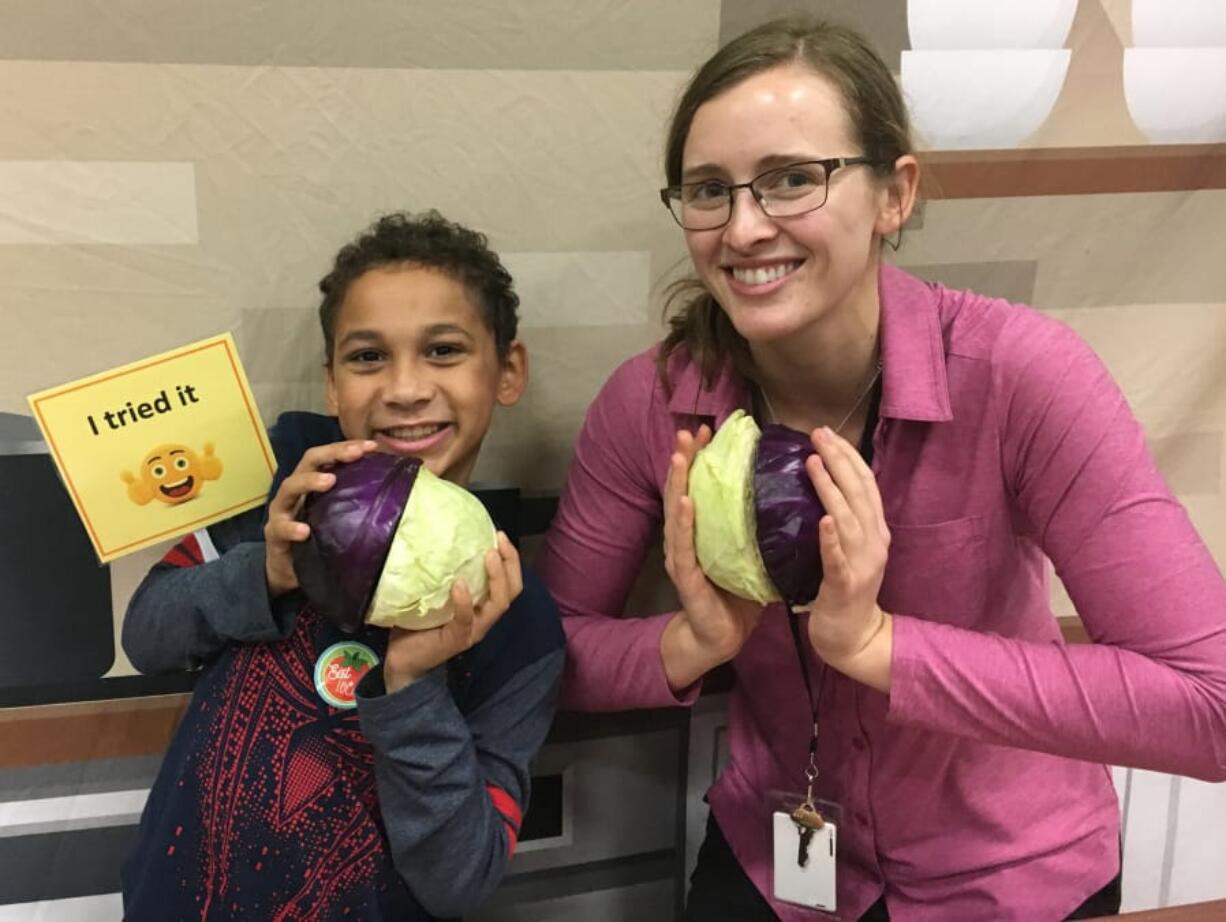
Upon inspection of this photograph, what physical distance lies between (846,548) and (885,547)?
48mm

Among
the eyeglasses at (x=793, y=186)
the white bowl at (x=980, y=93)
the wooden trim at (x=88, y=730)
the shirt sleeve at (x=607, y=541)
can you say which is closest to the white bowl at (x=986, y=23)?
the white bowl at (x=980, y=93)

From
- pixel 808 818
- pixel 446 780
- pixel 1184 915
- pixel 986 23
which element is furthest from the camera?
pixel 986 23

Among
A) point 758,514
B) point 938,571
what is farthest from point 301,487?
point 938,571

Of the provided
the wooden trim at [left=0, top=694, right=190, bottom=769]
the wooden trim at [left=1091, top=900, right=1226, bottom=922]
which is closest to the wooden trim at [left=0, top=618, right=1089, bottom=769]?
the wooden trim at [left=0, top=694, right=190, bottom=769]

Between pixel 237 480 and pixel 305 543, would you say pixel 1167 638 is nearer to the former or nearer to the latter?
pixel 305 543

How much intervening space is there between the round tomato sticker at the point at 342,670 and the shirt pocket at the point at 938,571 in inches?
21.5

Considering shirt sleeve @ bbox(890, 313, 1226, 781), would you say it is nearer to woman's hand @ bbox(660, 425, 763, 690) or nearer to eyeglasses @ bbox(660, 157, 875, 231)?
woman's hand @ bbox(660, 425, 763, 690)

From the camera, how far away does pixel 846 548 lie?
3.16ft

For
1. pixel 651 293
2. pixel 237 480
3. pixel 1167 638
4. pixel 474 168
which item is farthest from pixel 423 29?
pixel 1167 638

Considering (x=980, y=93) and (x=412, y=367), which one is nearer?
(x=412, y=367)

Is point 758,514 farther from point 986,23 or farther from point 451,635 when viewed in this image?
point 986,23

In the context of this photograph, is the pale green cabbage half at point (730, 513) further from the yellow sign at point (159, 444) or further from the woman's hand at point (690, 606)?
the yellow sign at point (159, 444)

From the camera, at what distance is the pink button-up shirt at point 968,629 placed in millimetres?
1057

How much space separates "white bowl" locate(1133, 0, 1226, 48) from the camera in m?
1.45
